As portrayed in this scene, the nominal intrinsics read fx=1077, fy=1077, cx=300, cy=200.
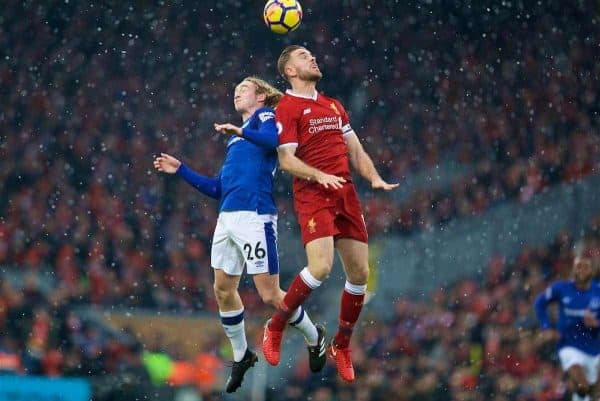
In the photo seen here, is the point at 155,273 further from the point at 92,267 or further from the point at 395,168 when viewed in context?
the point at 395,168

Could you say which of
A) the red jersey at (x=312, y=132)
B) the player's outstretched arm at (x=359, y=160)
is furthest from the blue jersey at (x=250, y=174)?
the player's outstretched arm at (x=359, y=160)

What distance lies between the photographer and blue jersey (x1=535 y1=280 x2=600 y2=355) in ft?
32.8

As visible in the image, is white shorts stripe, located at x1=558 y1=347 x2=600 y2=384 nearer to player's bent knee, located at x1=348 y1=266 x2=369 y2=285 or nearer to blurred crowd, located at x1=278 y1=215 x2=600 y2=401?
blurred crowd, located at x1=278 y1=215 x2=600 y2=401

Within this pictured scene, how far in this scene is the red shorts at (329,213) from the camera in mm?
6531

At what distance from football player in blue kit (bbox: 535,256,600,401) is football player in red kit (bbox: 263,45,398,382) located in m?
3.72

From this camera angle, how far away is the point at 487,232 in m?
13.9

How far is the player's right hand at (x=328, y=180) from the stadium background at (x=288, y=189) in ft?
17.2

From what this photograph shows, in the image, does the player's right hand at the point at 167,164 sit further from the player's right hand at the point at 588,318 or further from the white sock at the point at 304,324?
the player's right hand at the point at 588,318

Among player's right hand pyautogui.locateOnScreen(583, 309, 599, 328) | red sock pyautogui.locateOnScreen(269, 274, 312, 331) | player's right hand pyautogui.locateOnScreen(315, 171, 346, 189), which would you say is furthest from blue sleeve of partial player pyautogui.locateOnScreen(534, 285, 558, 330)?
player's right hand pyautogui.locateOnScreen(315, 171, 346, 189)

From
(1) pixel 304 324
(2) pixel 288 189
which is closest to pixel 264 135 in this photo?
(1) pixel 304 324

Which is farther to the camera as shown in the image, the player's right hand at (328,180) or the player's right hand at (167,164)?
the player's right hand at (167,164)

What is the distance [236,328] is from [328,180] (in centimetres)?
138

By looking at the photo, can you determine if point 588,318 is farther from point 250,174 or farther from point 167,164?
point 167,164

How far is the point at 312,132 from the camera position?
6.67 m
